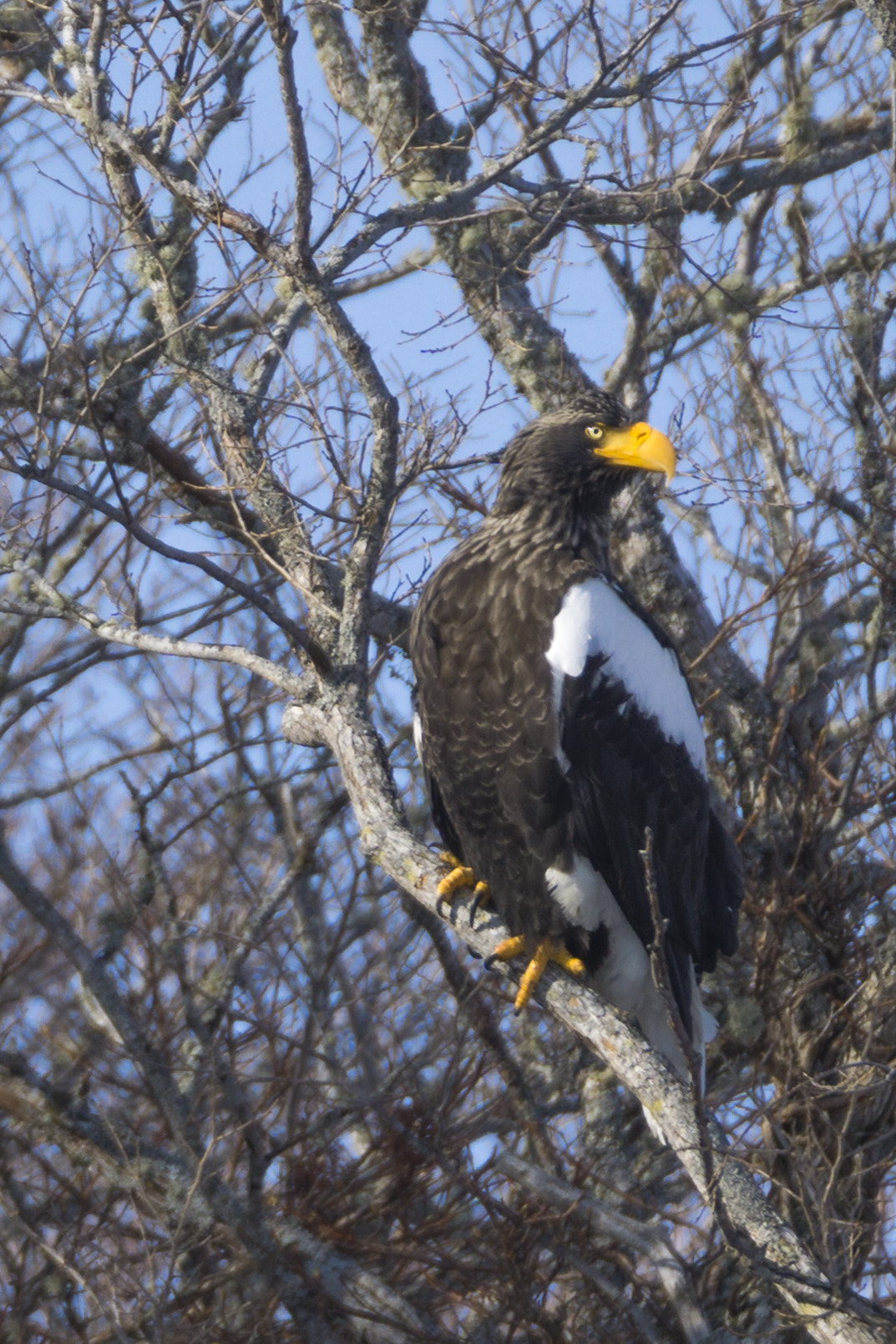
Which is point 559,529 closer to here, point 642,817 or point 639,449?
point 639,449

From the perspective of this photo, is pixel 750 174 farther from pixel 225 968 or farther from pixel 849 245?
pixel 225 968

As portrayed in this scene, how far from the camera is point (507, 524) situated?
4426mm

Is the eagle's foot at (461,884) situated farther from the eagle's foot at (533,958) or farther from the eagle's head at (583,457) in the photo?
the eagle's head at (583,457)

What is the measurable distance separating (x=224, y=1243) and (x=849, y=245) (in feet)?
15.3

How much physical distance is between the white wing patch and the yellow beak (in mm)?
506

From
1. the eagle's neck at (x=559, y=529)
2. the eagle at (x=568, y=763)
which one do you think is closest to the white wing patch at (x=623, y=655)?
the eagle at (x=568, y=763)

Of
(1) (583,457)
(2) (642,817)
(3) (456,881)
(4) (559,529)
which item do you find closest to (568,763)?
(2) (642,817)

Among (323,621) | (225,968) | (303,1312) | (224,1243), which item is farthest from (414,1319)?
(323,621)

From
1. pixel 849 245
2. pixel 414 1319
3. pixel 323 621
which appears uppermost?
pixel 849 245

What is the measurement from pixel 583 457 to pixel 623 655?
84 centimetres

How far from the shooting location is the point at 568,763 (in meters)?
3.92

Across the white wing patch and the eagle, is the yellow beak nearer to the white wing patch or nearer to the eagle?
the eagle

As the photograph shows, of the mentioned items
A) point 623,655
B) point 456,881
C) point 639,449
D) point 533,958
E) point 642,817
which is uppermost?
point 639,449

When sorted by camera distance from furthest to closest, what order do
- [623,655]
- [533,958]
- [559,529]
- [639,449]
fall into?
[639,449] → [559,529] → [623,655] → [533,958]
